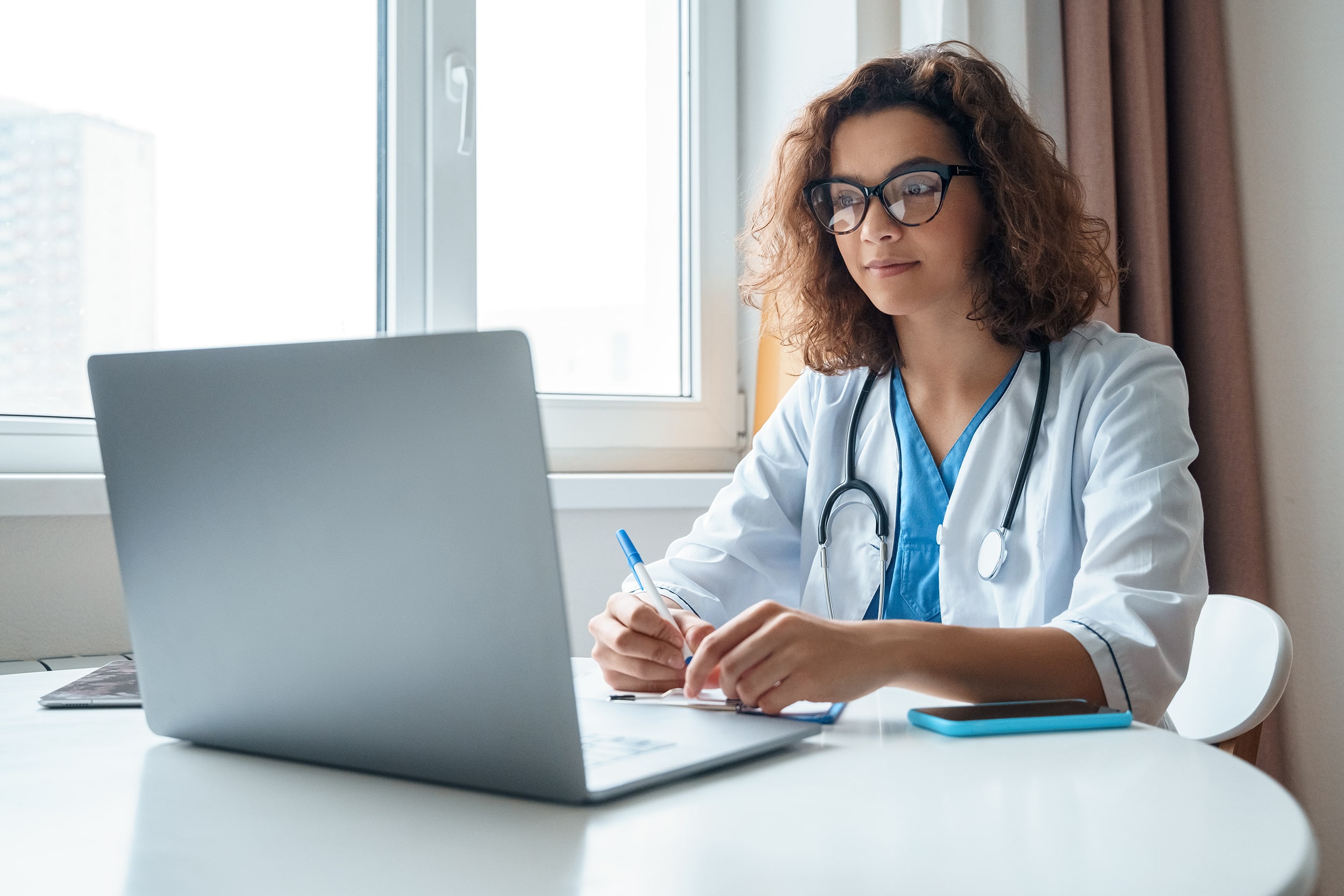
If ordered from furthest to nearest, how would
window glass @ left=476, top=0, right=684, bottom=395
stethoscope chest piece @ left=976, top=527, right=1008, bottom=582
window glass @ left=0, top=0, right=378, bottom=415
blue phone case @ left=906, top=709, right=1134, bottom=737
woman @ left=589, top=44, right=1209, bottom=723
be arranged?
window glass @ left=476, top=0, right=684, bottom=395
window glass @ left=0, top=0, right=378, bottom=415
stethoscope chest piece @ left=976, top=527, right=1008, bottom=582
woman @ left=589, top=44, right=1209, bottom=723
blue phone case @ left=906, top=709, right=1134, bottom=737

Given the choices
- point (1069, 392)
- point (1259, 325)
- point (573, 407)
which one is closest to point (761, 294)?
point (573, 407)

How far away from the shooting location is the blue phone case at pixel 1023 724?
→ 74 cm

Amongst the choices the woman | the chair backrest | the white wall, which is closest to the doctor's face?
the woman

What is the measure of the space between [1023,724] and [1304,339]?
1.64m

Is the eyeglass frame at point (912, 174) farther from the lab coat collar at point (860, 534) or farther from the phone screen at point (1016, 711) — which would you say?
the phone screen at point (1016, 711)

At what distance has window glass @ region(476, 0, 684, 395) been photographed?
213 cm

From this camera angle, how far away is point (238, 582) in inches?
26.7

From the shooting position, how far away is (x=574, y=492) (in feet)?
6.13

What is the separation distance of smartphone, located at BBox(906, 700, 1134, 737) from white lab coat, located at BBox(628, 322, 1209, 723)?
193mm

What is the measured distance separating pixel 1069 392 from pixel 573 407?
1109mm

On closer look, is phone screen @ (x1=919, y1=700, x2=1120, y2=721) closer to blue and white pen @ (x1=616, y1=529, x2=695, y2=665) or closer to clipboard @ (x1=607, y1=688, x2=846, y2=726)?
clipboard @ (x1=607, y1=688, x2=846, y2=726)

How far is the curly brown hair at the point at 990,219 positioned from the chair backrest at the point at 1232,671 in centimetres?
40

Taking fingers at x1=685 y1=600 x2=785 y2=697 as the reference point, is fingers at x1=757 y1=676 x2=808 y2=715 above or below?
below

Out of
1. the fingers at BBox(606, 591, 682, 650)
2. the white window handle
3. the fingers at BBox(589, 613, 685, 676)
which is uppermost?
the white window handle
